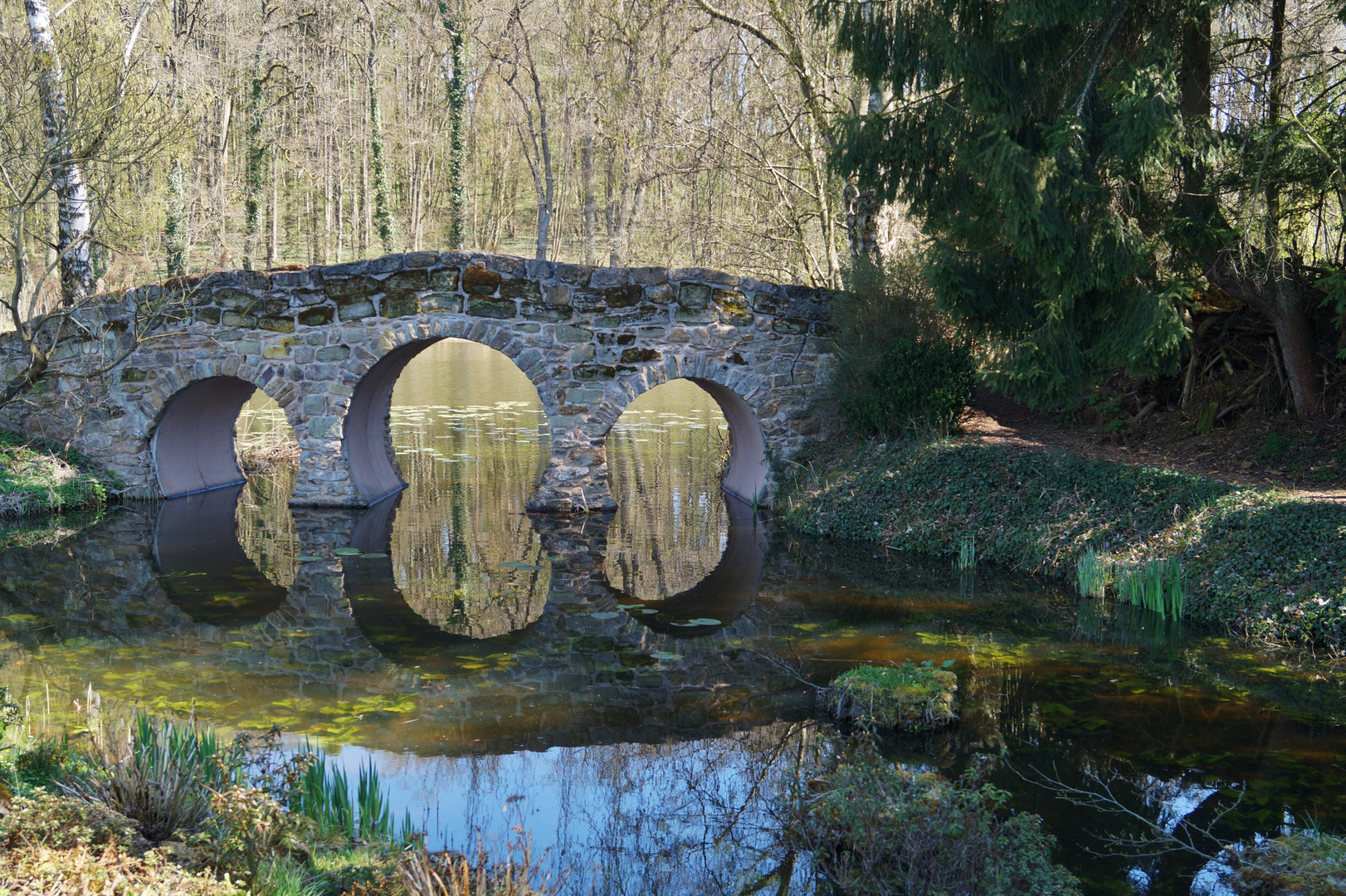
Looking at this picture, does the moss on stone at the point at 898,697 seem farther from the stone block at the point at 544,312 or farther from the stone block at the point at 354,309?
the stone block at the point at 354,309

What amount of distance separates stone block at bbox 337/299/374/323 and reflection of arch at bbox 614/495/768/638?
500 cm

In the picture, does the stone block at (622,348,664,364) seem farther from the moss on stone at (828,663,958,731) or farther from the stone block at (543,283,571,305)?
the moss on stone at (828,663,958,731)

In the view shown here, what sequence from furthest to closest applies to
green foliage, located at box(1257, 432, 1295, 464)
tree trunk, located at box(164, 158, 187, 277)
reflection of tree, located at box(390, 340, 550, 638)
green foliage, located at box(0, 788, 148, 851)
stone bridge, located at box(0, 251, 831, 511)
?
tree trunk, located at box(164, 158, 187, 277) < stone bridge, located at box(0, 251, 831, 511) < green foliage, located at box(1257, 432, 1295, 464) < reflection of tree, located at box(390, 340, 550, 638) < green foliage, located at box(0, 788, 148, 851)

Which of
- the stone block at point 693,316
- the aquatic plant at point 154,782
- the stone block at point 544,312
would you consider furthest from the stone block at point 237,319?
the aquatic plant at point 154,782

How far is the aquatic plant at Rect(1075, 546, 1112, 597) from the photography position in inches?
323

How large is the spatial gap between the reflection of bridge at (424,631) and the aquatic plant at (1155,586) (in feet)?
10.0

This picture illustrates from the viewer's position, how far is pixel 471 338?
37.8 feet

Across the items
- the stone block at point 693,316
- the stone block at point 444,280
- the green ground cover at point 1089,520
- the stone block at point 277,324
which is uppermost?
the stone block at point 444,280

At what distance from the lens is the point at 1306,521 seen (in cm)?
754

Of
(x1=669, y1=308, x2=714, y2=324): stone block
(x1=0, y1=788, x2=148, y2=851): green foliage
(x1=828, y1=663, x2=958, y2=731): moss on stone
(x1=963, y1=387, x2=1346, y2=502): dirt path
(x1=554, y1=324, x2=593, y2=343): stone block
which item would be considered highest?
(x1=669, y1=308, x2=714, y2=324): stone block

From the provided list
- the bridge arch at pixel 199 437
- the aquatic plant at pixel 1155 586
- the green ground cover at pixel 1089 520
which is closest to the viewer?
the green ground cover at pixel 1089 520

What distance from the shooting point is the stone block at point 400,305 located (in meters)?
11.6

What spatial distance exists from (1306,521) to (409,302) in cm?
915

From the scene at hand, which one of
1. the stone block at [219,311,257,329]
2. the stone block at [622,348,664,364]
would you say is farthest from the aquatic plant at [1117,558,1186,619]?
the stone block at [219,311,257,329]
